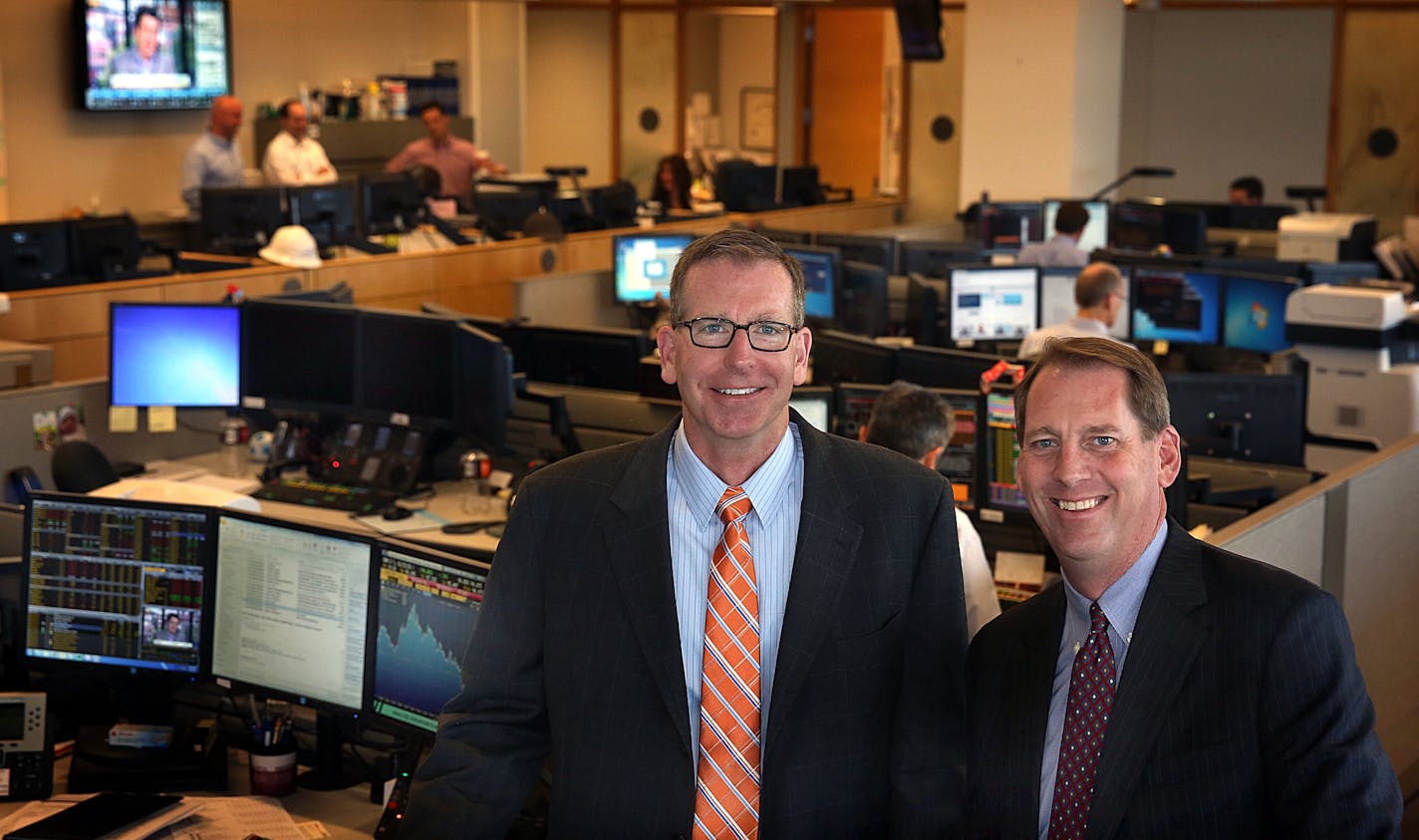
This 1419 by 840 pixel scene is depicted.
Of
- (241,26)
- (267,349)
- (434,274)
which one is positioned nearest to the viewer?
(267,349)

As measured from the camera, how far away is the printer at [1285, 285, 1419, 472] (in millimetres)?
5758

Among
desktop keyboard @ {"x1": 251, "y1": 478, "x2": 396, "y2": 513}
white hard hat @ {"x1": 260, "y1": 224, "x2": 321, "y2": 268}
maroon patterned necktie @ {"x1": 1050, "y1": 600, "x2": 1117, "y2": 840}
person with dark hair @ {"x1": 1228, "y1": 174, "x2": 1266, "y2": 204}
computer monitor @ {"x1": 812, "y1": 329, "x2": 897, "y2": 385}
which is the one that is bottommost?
desktop keyboard @ {"x1": 251, "y1": 478, "x2": 396, "y2": 513}

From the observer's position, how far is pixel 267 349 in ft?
18.1

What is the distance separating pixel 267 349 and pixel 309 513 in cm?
69

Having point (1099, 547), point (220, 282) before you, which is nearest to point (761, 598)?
point (1099, 547)

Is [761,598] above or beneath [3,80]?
beneath

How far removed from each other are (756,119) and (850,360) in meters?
11.0

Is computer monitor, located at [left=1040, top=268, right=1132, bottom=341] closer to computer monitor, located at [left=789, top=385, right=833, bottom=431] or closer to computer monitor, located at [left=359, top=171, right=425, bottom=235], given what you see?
computer monitor, located at [left=789, top=385, right=833, bottom=431]

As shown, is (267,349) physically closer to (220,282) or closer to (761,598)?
(220,282)

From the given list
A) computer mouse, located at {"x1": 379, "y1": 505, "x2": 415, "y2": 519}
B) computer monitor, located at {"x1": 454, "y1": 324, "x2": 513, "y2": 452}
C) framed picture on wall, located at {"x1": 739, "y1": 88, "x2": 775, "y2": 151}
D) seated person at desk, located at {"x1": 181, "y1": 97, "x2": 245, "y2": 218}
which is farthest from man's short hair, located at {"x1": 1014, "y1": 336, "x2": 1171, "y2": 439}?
framed picture on wall, located at {"x1": 739, "y1": 88, "x2": 775, "y2": 151}

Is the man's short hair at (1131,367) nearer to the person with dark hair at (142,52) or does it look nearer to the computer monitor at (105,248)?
the computer monitor at (105,248)

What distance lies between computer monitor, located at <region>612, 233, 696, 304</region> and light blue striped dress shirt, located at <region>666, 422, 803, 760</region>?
6.37 metres

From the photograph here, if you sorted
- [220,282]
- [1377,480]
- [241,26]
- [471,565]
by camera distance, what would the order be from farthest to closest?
[241,26]
[220,282]
[1377,480]
[471,565]

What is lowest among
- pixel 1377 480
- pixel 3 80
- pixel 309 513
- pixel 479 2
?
pixel 309 513
